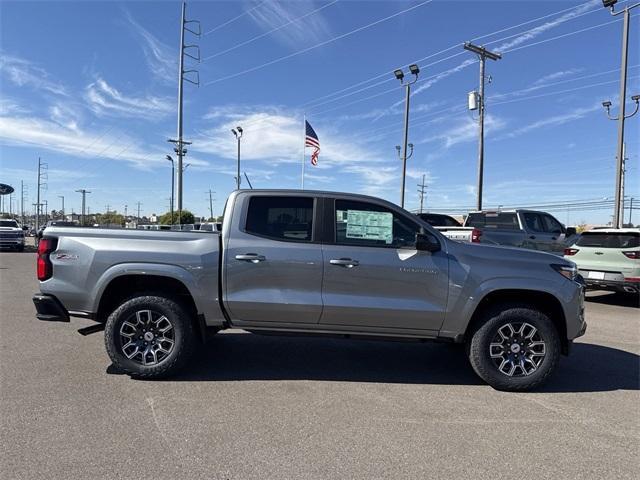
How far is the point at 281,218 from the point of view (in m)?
5.09

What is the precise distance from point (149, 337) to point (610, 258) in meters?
9.48

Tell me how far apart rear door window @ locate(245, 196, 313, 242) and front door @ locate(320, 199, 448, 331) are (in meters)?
0.33

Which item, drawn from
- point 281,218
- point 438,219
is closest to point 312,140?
point 438,219

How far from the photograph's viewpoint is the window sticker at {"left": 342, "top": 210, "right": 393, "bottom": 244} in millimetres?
5016

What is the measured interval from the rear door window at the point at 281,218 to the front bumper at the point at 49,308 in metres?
2.06

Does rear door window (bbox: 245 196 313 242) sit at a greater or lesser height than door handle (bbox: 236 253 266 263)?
greater

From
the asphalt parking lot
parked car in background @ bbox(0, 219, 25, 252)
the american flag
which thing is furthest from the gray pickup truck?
parked car in background @ bbox(0, 219, 25, 252)

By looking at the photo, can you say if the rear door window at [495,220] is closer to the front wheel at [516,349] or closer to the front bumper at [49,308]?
the front wheel at [516,349]

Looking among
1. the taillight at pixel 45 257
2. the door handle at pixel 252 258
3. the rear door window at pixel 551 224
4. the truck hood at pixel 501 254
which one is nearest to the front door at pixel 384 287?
the truck hood at pixel 501 254

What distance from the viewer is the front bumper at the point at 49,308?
4980mm

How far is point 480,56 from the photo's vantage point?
25234 millimetres

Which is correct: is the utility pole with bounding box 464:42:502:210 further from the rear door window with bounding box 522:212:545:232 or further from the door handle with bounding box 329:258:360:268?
the door handle with bounding box 329:258:360:268

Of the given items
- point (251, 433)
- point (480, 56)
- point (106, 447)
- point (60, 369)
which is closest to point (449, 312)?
point (251, 433)

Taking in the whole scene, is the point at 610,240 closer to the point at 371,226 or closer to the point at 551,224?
the point at 551,224
